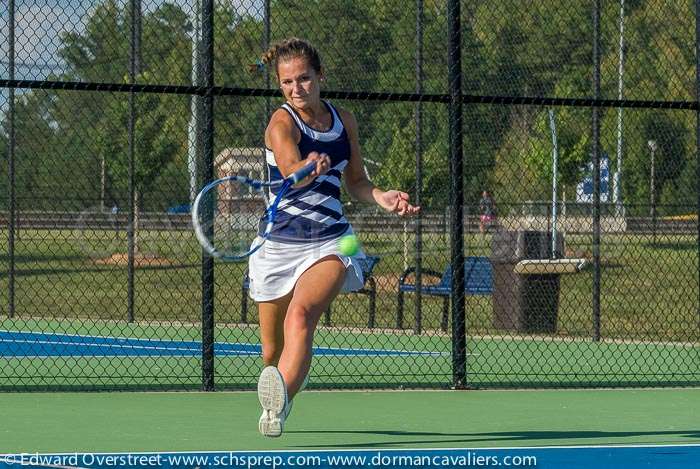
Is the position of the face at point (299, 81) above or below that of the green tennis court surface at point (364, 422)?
above

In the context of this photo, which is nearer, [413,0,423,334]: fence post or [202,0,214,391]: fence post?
[202,0,214,391]: fence post

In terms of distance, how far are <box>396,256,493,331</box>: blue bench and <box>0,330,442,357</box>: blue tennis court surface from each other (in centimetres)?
108

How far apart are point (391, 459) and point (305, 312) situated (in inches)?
28.3

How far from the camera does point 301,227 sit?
20.7 feet

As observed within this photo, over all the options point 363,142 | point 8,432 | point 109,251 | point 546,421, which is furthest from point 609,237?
point 8,432

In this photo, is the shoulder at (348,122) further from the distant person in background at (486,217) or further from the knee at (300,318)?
the distant person in background at (486,217)

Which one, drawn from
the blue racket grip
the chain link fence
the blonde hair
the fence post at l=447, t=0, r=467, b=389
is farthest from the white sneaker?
the fence post at l=447, t=0, r=467, b=389

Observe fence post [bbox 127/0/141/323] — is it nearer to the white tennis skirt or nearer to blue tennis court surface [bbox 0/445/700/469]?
the white tennis skirt

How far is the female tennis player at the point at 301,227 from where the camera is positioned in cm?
608

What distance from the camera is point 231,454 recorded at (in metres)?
6.18

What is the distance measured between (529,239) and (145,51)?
4202 mm

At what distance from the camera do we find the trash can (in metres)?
14.4

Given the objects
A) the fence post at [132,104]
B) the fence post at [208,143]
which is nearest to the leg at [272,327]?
the fence post at [208,143]

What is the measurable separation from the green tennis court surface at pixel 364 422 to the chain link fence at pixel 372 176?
1.92ft
